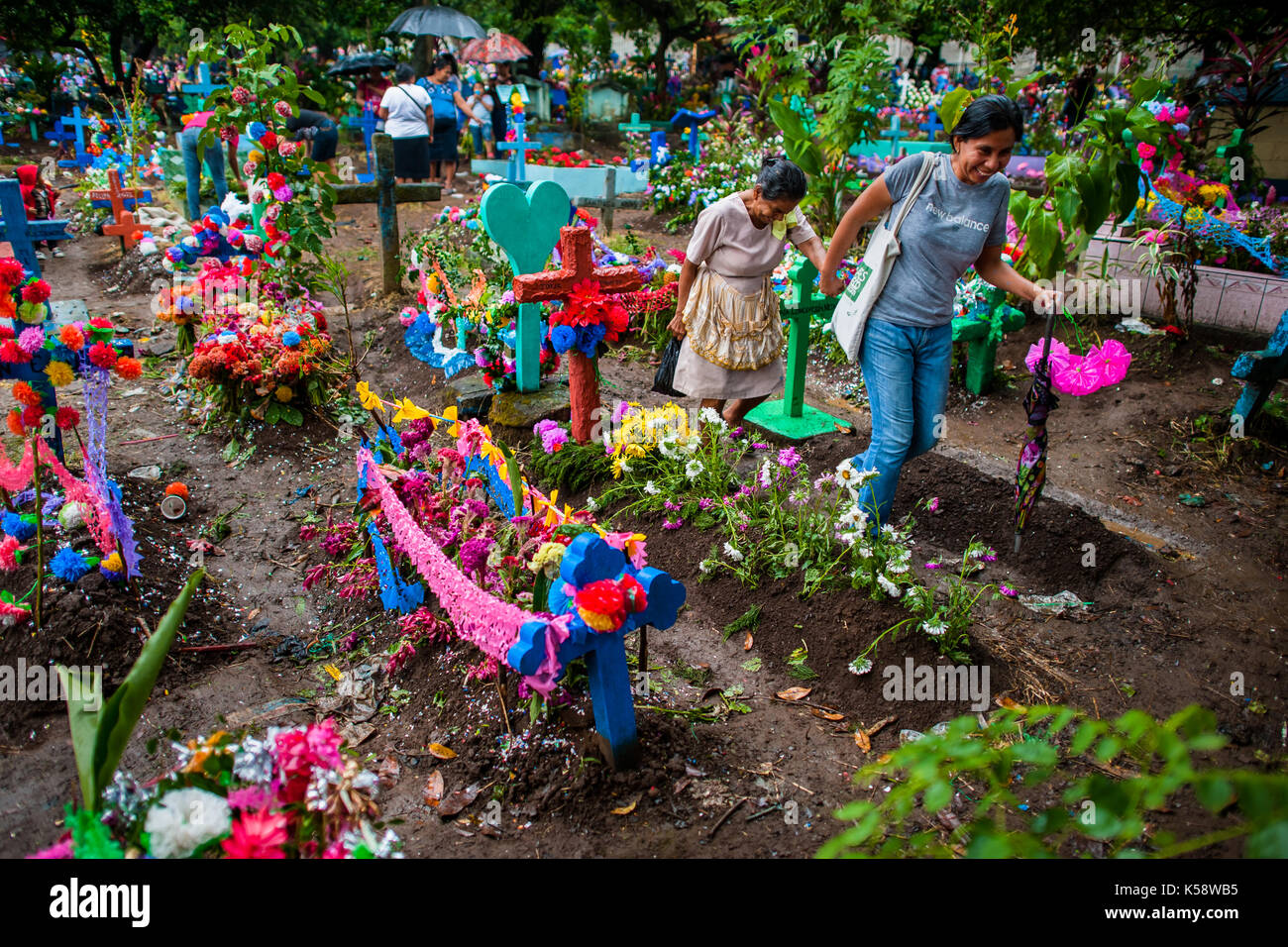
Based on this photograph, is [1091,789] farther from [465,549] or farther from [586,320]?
[586,320]

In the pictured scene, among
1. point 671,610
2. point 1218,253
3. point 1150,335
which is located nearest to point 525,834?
point 671,610

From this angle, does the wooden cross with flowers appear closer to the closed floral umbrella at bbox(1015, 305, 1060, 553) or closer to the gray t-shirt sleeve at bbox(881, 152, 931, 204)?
the gray t-shirt sleeve at bbox(881, 152, 931, 204)

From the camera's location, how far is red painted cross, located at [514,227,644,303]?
4.04m

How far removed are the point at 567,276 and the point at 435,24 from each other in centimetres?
1164

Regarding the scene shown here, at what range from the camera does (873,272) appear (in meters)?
3.38

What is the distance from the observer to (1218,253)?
246 inches

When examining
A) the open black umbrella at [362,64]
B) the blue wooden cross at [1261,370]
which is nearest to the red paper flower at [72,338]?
the blue wooden cross at [1261,370]

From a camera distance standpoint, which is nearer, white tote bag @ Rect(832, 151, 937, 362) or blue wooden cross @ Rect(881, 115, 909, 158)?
white tote bag @ Rect(832, 151, 937, 362)

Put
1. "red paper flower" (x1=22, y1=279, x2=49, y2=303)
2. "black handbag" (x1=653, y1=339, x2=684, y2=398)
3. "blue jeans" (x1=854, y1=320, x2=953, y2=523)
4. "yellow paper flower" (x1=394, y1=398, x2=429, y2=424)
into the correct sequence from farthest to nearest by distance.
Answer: "black handbag" (x1=653, y1=339, x2=684, y2=398), "blue jeans" (x1=854, y1=320, x2=953, y2=523), "red paper flower" (x1=22, y1=279, x2=49, y2=303), "yellow paper flower" (x1=394, y1=398, x2=429, y2=424)

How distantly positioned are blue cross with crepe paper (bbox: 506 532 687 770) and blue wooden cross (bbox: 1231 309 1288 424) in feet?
13.0

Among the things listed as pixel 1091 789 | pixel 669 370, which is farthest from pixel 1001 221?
pixel 1091 789

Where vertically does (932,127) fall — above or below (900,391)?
above

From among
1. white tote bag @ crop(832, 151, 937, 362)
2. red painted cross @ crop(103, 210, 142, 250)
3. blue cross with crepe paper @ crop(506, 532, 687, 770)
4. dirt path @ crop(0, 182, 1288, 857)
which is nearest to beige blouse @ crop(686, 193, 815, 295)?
white tote bag @ crop(832, 151, 937, 362)

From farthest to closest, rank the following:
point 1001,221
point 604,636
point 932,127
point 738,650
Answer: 1. point 932,127
2. point 1001,221
3. point 738,650
4. point 604,636
